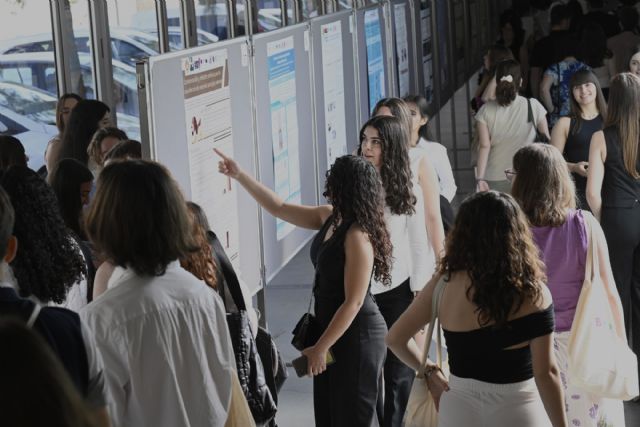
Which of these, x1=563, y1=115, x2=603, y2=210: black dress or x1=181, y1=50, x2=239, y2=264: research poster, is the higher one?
x1=181, y1=50, x2=239, y2=264: research poster

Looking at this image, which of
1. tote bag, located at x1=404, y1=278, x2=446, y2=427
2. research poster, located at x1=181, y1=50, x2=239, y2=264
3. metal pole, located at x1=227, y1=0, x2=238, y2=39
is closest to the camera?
tote bag, located at x1=404, y1=278, x2=446, y2=427

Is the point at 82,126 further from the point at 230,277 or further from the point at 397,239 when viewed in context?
the point at 230,277

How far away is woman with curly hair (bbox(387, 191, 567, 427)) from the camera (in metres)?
3.51

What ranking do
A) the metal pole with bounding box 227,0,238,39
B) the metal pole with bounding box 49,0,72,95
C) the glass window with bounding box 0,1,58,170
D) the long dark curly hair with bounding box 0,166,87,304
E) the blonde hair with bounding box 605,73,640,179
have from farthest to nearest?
the glass window with bounding box 0,1,58,170 < the metal pole with bounding box 49,0,72,95 < the blonde hair with bounding box 605,73,640,179 < the metal pole with bounding box 227,0,238,39 < the long dark curly hair with bounding box 0,166,87,304

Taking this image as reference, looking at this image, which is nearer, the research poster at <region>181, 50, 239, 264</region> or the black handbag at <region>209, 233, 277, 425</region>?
the black handbag at <region>209, 233, 277, 425</region>

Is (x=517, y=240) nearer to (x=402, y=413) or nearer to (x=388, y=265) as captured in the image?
(x=388, y=265)

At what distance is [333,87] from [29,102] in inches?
76.4

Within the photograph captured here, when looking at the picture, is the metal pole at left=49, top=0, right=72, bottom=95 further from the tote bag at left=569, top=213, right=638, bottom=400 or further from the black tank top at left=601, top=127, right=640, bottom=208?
the tote bag at left=569, top=213, right=638, bottom=400

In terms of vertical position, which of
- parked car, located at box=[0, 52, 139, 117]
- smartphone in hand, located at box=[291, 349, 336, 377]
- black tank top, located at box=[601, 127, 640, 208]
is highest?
parked car, located at box=[0, 52, 139, 117]

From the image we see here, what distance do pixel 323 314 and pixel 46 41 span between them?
3.26 m

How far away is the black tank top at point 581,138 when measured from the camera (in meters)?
7.32

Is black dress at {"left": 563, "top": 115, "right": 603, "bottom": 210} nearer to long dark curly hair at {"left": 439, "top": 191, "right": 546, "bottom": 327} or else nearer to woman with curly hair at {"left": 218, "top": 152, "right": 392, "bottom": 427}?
woman with curly hair at {"left": 218, "top": 152, "right": 392, "bottom": 427}

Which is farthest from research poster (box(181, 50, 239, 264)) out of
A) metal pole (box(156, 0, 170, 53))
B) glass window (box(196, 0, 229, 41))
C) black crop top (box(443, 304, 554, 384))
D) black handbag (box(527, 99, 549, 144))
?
black handbag (box(527, 99, 549, 144))

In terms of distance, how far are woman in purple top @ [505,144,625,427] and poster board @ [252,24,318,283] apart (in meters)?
1.29
